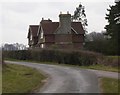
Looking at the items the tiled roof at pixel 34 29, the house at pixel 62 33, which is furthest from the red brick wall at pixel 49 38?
the tiled roof at pixel 34 29

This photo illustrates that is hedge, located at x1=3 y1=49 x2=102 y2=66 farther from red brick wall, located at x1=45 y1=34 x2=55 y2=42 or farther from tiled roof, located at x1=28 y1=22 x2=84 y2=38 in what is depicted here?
tiled roof, located at x1=28 y1=22 x2=84 y2=38

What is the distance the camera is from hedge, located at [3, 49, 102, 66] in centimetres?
4025

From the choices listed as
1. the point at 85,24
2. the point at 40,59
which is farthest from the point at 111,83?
the point at 85,24

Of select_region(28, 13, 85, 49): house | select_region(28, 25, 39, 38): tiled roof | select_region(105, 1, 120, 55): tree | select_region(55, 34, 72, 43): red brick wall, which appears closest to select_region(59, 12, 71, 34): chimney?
select_region(28, 13, 85, 49): house

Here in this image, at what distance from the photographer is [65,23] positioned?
6662cm

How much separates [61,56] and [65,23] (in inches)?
826

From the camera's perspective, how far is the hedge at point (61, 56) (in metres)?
40.2

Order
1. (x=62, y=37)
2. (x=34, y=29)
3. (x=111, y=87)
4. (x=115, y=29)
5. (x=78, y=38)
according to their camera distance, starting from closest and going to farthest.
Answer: (x=111, y=87), (x=115, y=29), (x=62, y=37), (x=78, y=38), (x=34, y=29)

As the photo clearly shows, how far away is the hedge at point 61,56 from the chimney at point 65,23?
39.7 ft

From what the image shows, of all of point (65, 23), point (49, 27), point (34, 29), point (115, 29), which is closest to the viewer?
point (115, 29)

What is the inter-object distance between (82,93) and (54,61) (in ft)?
98.8

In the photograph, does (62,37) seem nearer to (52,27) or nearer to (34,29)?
(52,27)

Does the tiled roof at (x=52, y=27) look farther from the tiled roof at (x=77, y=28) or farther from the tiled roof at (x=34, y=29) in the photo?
the tiled roof at (x=34, y=29)

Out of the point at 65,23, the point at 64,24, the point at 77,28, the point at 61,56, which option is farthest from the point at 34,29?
the point at 61,56
